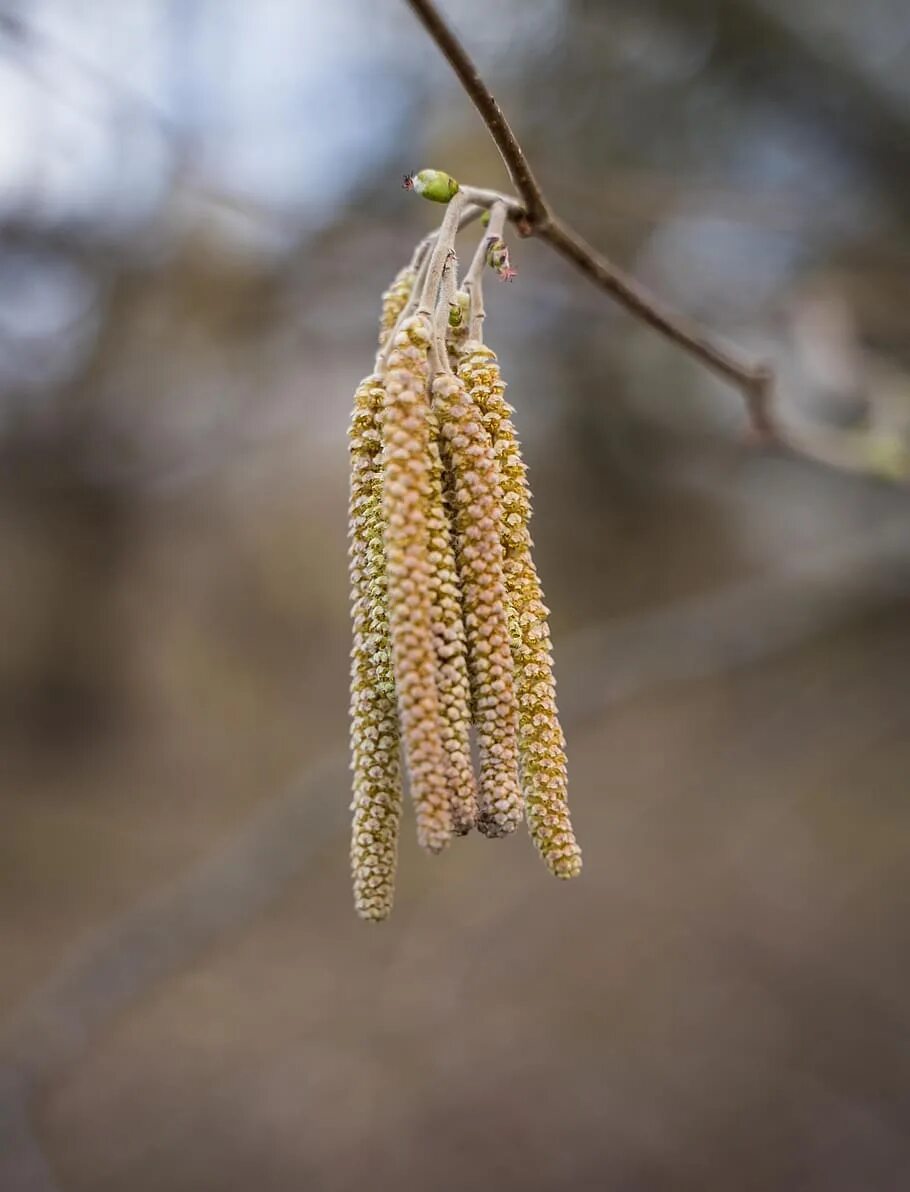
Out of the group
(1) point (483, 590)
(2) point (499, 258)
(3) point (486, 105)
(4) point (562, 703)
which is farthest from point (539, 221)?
(4) point (562, 703)

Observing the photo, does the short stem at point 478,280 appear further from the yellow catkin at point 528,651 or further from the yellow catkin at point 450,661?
the yellow catkin at point 450,661

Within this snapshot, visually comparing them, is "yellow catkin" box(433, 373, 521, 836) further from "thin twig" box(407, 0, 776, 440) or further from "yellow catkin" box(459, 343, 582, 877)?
"thin twig" box(407, 0, 776, 440)

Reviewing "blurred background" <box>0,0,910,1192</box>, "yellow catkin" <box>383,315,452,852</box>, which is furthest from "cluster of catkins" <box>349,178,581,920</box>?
"blurred background" <box>0,0,910,1192</box>

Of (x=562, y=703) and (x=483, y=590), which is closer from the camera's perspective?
(x=483, y=590)

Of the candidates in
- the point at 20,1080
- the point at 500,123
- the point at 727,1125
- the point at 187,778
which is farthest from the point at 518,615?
the point at 187,778

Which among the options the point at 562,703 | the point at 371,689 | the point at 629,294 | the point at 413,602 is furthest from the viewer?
the point at 562,703

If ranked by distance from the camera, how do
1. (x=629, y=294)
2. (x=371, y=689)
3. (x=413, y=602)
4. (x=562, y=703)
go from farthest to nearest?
(x=562, y=703) → (x=629, y=294) → (x=371, y=689) → (x=413, y=602)

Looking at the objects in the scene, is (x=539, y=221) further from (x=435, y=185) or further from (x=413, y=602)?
(x=413, y=602)
